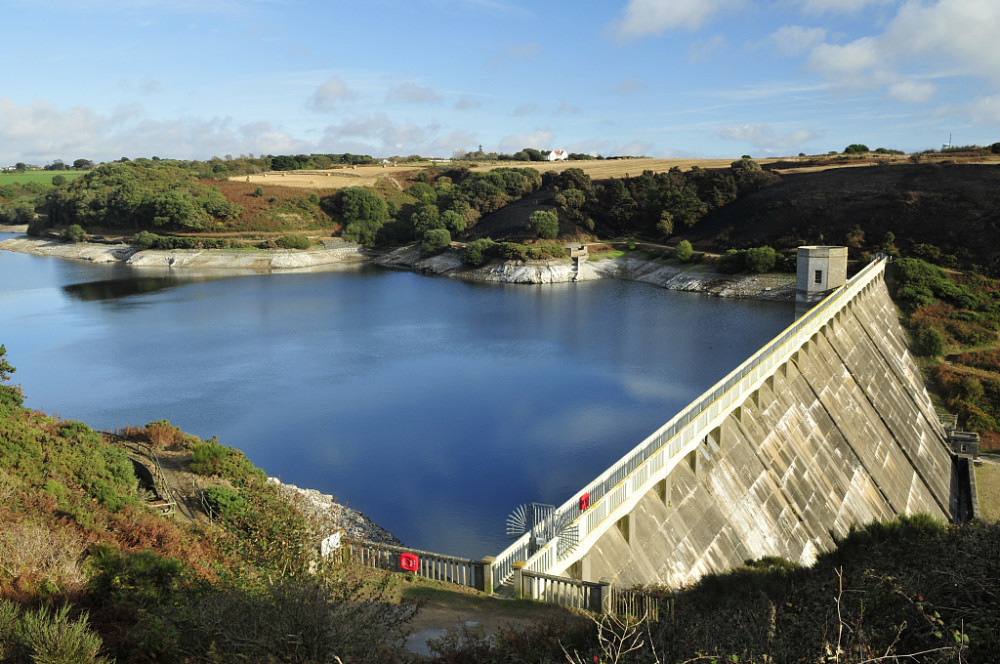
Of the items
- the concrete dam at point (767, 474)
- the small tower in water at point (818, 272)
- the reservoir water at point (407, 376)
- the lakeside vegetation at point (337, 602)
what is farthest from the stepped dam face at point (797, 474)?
the small tower in water at point (818, 272)

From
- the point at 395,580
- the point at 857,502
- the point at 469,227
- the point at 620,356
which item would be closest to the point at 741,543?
the point at 857,502

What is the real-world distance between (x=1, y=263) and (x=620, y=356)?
103 metres

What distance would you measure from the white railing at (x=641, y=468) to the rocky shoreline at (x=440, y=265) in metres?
49.7

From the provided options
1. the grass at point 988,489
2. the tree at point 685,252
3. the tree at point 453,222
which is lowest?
the grass at point 988,489

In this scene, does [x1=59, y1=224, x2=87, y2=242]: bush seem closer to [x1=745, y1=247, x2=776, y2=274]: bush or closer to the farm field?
the farm field

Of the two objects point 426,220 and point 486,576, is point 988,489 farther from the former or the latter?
point 426,220

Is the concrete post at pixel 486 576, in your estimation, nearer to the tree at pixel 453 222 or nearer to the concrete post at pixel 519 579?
the concrete post at pixel 519 579

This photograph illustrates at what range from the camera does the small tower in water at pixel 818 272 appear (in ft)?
162

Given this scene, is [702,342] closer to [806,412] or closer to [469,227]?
[806,412]

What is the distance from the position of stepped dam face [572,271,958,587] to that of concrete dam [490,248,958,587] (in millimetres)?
56

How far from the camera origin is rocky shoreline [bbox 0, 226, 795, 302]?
250 feet

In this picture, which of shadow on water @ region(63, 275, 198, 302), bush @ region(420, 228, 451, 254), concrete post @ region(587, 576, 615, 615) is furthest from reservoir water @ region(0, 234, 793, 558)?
bush @ region(420, 228, 451, 254)

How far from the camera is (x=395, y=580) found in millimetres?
13188

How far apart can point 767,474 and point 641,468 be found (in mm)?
8000
